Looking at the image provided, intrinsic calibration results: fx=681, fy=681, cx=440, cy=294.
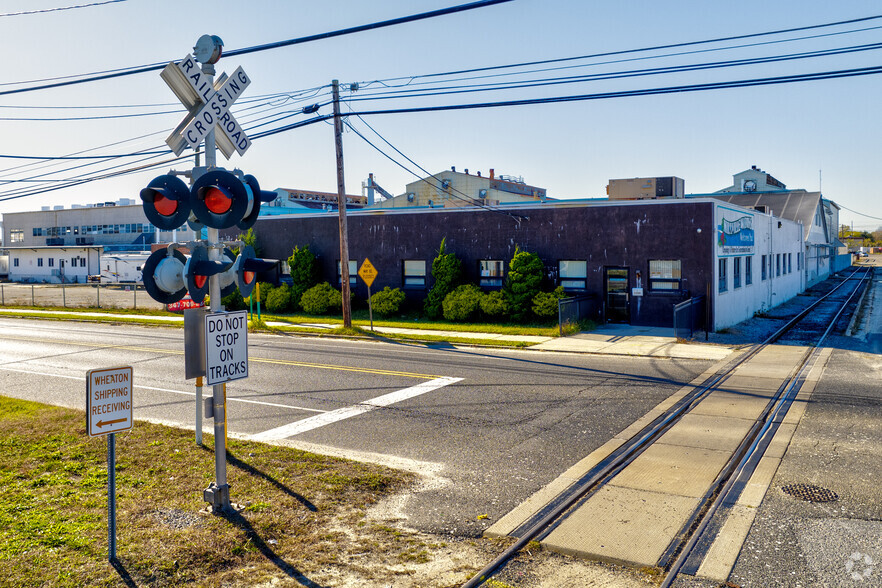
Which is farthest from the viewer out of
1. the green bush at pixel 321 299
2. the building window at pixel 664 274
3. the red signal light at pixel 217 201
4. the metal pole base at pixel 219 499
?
the green bush at pixel 321 299

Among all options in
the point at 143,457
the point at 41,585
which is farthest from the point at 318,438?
the point at 41,585

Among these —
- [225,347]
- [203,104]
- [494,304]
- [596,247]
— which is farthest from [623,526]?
[596,247]

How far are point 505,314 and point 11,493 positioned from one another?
19199 millimetres

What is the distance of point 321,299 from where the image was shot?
94.4 feet

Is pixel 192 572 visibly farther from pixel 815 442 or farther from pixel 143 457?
pixel 815 442

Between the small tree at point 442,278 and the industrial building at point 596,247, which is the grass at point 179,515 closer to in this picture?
the small tree at point 442,278

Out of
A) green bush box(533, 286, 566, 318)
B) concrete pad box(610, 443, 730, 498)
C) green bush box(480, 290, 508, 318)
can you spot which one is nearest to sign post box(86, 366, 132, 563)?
concrete pad box(610, 443, 730, 498)

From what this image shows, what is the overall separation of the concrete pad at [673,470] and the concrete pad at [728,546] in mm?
619

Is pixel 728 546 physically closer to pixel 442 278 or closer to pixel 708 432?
pixel 708 432

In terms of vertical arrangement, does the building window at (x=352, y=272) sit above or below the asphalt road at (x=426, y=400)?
above

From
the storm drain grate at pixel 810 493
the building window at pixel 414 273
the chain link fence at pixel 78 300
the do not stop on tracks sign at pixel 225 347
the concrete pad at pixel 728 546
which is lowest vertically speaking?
the concrete pad at pixel 728 546

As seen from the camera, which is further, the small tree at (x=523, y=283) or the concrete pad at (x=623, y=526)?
the small tree at (x=523, y=283)

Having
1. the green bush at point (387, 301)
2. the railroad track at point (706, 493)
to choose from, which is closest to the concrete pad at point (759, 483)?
the railroad track at point (706, 493)

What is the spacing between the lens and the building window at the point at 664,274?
23.5 m
